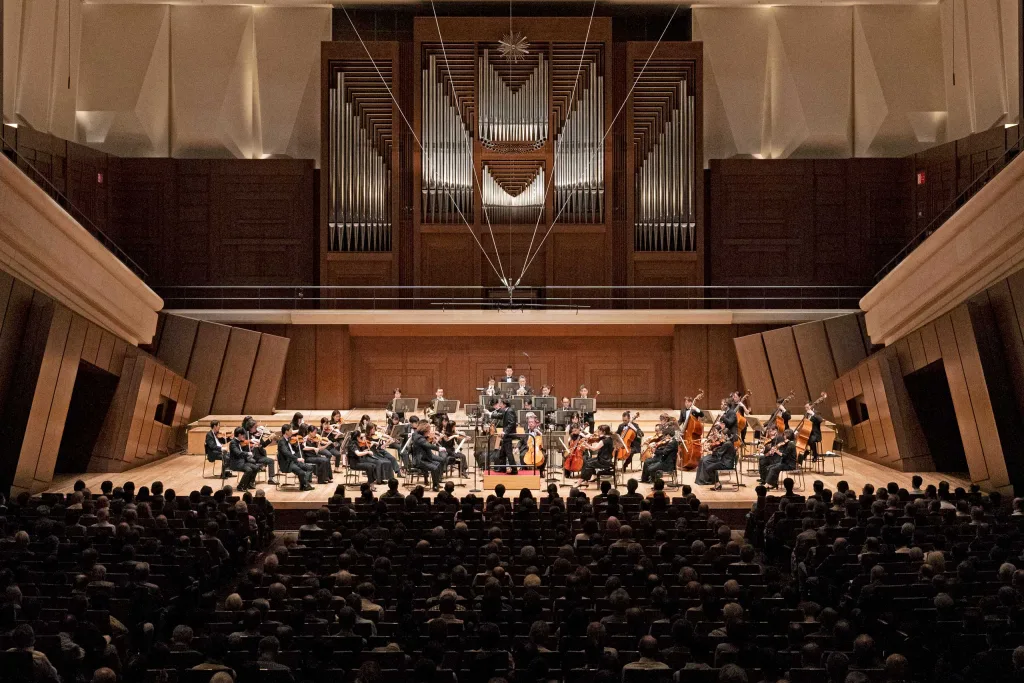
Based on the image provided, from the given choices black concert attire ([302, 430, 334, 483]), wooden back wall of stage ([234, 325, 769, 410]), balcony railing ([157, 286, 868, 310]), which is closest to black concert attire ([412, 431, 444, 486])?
black concert attire ([302, 430, 334, 483])

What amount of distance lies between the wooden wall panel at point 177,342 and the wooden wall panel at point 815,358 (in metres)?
8.88

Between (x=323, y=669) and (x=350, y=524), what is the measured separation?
10.8 feet

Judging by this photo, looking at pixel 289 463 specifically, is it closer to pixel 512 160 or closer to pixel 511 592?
pixel 511 592

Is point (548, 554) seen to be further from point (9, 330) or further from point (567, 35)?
point (567, 35)

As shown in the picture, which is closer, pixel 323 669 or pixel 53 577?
pixel 323 669

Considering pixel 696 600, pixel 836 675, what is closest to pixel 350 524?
pixel 696 600

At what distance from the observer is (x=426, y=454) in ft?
37.4

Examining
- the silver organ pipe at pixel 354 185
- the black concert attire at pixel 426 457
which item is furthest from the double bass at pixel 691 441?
the silver organ pipe at pixel 354 185

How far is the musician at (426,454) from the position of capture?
11.3m

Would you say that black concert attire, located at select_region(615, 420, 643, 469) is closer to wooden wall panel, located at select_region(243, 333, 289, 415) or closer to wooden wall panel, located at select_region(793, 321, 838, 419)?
wooden wall panel, located at select_region(793, 321, 838, 419)

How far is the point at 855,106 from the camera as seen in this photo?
17.8 metres

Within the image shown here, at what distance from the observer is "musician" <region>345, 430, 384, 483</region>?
37.5ft

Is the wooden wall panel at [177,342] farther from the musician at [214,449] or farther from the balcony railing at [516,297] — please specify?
the musician at [214,449]

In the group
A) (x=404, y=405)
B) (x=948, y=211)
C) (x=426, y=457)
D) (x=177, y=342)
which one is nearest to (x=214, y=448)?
(x=426, y=457)
